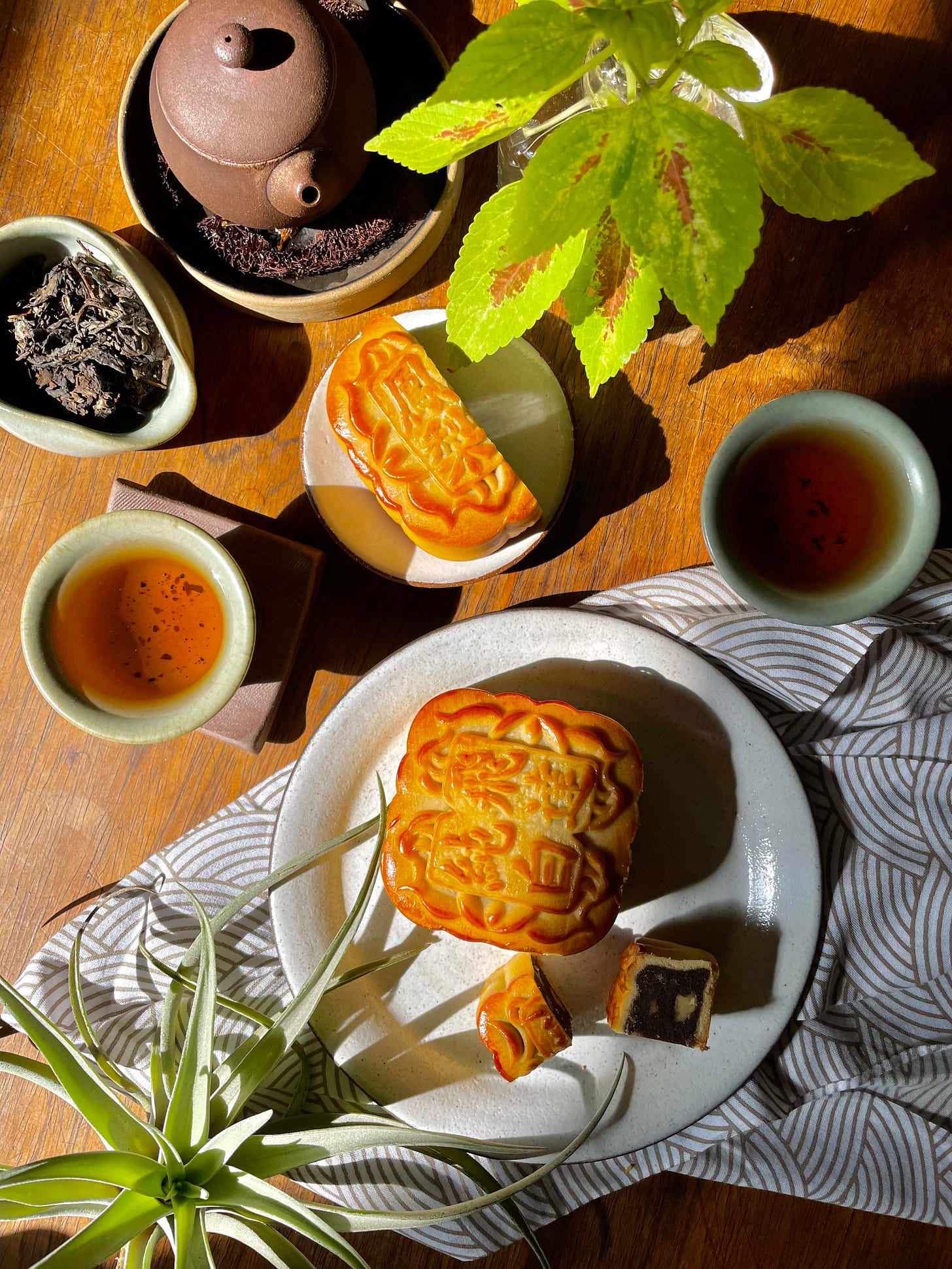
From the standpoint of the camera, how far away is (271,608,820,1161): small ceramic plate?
1.09 m

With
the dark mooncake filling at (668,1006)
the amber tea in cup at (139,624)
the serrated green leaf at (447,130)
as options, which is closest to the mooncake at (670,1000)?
the dark mooncake filling at (668,1006)

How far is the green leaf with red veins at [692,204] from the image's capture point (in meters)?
0.62

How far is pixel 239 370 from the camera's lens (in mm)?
1182

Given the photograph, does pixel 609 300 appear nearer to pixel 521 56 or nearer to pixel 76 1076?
pixel 521 56

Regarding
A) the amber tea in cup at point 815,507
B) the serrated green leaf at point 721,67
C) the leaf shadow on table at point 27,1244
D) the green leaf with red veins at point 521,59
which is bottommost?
the leaf shadow on table at point 27,1244

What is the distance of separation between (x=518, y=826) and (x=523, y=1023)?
23 cm

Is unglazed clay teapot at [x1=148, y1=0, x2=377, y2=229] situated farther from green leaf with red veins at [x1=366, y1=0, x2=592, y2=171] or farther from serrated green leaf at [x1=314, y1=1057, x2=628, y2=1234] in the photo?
serrated green leaf at [x1=314, y1=1057, x2=628, y2=1234]

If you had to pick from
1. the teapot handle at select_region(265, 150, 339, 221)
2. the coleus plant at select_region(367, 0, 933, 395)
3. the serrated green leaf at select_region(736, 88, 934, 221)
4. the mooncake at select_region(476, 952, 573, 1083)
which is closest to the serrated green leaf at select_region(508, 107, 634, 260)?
the coleus plant at select_region(367, 0, 933, 395)

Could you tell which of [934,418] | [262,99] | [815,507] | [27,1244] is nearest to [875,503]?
[815,507]

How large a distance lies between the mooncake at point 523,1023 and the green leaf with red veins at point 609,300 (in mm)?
658

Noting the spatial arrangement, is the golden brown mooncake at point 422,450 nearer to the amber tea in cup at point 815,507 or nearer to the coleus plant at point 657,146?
the amber tea in cup at point 815,507

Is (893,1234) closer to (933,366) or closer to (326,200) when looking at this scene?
(933,366)

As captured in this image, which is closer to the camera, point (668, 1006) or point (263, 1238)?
point (263, 1238)

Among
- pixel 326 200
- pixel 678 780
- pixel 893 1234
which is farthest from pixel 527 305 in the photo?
pixel 893 1234
